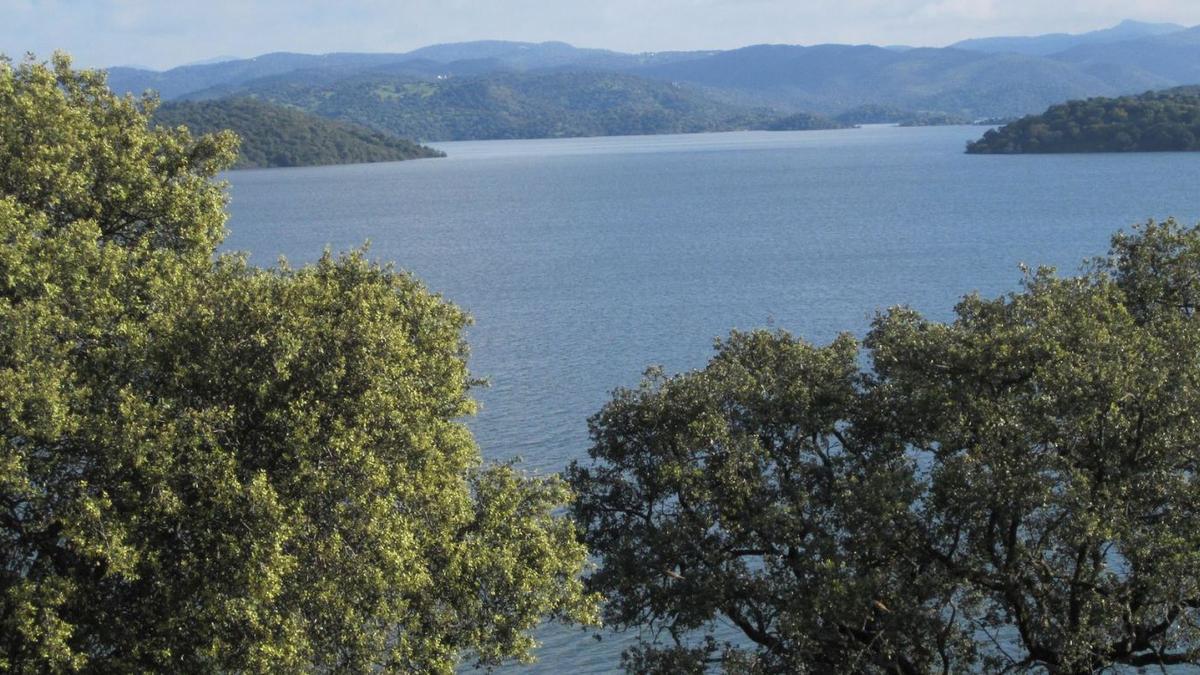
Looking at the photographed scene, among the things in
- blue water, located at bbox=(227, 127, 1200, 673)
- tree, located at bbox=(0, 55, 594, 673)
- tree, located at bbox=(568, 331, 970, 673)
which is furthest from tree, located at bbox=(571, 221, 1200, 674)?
blue water, located at bbox=(227, 127, 1200, 673)

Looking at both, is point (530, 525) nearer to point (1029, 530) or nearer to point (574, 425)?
point (1029, 530)

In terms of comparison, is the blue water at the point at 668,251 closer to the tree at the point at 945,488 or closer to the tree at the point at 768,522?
the tree at the point at 768,522

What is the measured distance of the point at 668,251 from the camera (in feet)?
361

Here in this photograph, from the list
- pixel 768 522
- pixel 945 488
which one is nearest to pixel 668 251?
pixel 768 522

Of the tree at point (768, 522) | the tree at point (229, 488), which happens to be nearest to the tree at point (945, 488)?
the tree at point (768, 522)

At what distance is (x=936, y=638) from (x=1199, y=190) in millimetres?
134084

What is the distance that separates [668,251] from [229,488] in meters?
94.7

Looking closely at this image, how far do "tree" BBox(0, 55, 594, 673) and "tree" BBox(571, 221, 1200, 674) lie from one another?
3.32m

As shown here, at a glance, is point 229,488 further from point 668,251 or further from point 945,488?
point 668,251

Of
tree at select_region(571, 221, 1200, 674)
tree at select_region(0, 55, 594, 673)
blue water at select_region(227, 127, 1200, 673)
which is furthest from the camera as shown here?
blue water at select_region(227, 127, 1200, 673)

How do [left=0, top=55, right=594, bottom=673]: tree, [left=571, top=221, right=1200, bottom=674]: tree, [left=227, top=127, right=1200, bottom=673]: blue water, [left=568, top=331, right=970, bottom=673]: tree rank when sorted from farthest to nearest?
[left=227, top=127, right=1200, bottom=673]: blue water, [left=568, top=331, right=970, bottom=673]: tree, [left=571, top=221, right=1200, bottom=674]: tree, [left=0, top=55, right=594, bottom=673]: tree

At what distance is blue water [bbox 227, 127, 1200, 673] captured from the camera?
59531 mm

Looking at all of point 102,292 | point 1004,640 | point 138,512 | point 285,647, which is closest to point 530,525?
point 285,647

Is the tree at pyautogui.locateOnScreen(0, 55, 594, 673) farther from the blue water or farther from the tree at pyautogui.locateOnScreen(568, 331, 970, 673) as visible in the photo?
the blue water
